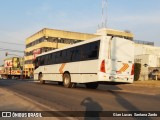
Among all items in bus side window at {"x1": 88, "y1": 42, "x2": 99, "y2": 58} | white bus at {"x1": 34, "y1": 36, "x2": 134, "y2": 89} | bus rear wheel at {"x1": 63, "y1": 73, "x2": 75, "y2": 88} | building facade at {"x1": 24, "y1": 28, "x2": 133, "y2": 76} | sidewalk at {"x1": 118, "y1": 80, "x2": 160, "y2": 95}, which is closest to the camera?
white bus at {"x1": 34, "y1": 36, "x2": 134, "y2": 89}

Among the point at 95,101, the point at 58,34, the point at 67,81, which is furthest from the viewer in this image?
the point at 58,34

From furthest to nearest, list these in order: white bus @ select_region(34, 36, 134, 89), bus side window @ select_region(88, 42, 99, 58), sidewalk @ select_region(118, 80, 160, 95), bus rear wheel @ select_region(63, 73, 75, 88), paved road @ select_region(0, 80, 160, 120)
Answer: bus rear wheel @ select_region(63, 73, 75, 88)
sidewalk @ select_region(118, 80, 160, 95)
bus side window @ select_region(88, 42, 99, 58)
white bus @ select_region(34, 36, 134, 89)
paved road @ select_region(0, 80, 160, 120)

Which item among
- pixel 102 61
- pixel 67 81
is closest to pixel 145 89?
pixel 67 81

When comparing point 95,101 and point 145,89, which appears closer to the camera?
point 95,101

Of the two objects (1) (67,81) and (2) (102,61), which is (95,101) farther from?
(1) (67,81)

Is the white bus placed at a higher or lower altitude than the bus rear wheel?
higher

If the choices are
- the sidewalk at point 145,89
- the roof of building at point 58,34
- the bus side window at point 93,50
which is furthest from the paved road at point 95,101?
the roof of building at point 58,34

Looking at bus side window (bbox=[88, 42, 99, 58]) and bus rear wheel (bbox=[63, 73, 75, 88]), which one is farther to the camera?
bus rear wheel (bbox=[63, 73, 75, 88])

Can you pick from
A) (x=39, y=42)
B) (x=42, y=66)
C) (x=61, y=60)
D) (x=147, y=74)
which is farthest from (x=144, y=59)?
(x=39, y=42)

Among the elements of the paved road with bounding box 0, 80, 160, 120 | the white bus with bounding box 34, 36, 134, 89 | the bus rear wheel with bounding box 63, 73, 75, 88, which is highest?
the white bus with bounding box 34, 36, 134, 89

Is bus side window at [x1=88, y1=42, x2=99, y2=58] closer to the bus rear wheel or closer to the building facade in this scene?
the bus rear wheel

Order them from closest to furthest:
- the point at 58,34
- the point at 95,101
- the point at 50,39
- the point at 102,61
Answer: the point at 95,101 < the point at 102,61 < the point at 50,39 < the point at 58,34

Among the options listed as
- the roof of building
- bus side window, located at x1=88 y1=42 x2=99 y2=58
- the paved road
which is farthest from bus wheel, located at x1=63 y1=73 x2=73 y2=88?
the roof of building

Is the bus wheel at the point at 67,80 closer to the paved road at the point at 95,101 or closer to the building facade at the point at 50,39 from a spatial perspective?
the paved road at the point at 95,101
